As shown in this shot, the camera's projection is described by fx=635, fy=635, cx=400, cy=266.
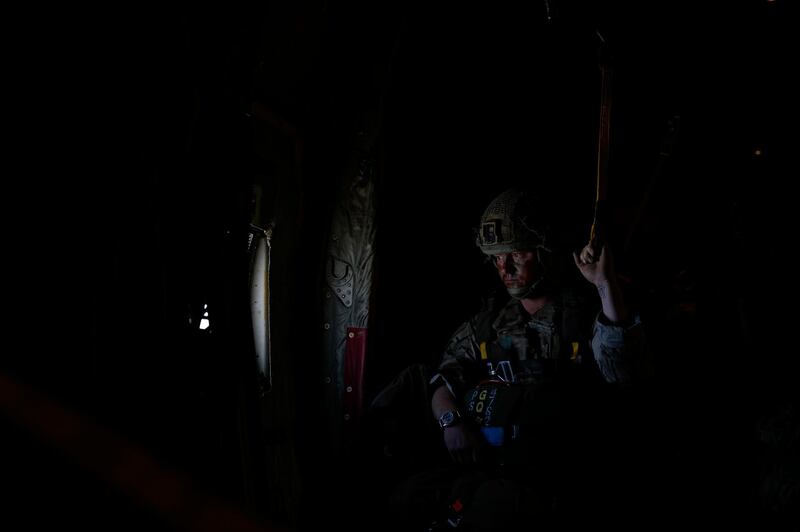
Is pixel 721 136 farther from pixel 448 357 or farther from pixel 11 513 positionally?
pixel 11 513

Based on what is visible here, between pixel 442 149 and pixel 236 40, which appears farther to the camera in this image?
pixel 442 149

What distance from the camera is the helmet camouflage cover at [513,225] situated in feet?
12.8

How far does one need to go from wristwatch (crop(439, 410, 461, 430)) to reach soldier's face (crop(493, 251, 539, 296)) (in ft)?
2.79

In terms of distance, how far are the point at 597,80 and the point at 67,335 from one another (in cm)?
414

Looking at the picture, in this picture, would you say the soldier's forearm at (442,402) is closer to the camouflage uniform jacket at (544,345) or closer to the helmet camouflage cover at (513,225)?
the camouflage uniform jacket at (544,345)

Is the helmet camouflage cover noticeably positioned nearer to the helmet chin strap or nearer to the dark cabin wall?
the helmet chin strap

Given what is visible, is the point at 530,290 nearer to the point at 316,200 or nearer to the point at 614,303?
→ the point at 614,303

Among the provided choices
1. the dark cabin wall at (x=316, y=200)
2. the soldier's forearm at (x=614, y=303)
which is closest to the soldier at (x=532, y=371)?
the soldier's forearm at (x=614, y=303)

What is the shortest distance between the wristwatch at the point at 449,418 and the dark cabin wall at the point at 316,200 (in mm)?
618

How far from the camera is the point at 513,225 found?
3.91 m

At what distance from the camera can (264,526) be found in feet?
3.56

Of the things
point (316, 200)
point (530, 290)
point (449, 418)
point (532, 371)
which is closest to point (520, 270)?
point (530, 290)

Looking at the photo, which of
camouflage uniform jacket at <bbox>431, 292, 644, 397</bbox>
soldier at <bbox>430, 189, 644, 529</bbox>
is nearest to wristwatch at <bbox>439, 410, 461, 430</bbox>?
soldier at <bbox>430, 189, 644, 529</bbox>

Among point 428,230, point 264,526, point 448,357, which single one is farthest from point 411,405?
point 264,526
